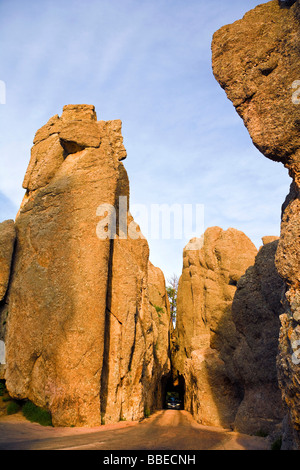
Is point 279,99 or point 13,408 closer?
point 279,99

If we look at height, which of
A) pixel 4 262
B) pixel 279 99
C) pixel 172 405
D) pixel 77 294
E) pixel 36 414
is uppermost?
pixel 279 99

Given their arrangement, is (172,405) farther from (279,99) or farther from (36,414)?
(279,99)

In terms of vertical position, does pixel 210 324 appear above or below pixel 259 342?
above

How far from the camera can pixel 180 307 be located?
104 ft

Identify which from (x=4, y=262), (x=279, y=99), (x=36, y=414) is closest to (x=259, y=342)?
(x=36, y=414)

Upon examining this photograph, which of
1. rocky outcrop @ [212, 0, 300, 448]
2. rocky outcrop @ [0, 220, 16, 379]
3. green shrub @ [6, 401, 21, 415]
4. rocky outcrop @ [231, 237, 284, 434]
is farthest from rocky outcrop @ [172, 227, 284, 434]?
rocky outcrop @ [0, 220, 16, 379]

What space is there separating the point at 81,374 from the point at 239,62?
967cm

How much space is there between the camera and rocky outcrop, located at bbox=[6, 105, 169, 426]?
440 inches

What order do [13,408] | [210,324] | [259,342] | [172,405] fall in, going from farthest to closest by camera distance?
[172,405]
[210,324]
[259,342]
[13,408]

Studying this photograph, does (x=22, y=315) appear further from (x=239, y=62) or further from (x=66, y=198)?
(x=239, y=62)

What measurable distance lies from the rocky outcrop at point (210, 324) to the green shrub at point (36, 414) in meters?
8.28

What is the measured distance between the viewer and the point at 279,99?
6.99 meters

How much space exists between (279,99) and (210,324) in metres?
14.4

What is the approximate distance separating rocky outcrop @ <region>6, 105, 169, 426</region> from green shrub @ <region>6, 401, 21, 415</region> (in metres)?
0.38
